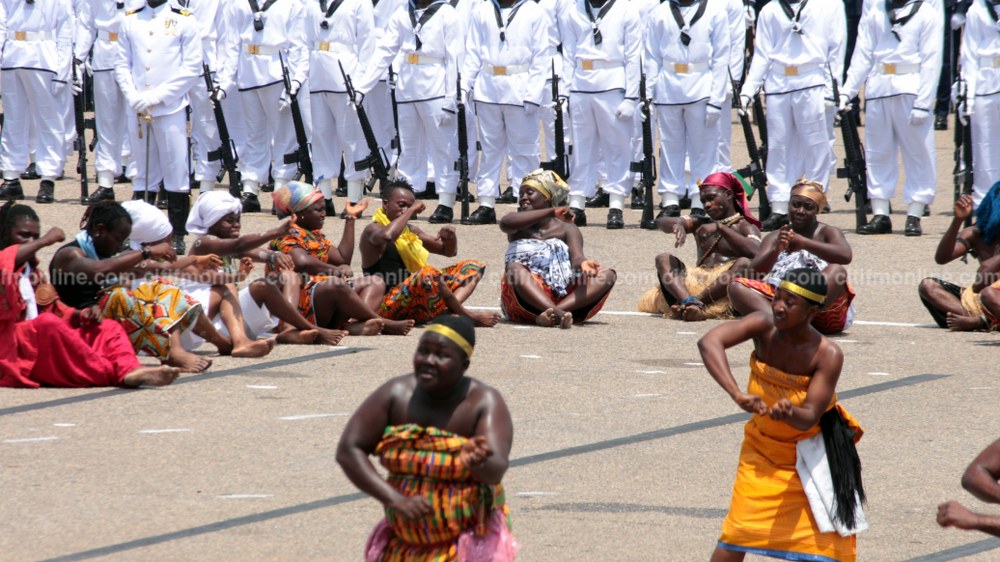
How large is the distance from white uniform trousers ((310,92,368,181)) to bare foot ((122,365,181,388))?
7560 mm

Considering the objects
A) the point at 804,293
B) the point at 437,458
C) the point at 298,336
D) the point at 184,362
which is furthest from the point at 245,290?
the point at 437,458

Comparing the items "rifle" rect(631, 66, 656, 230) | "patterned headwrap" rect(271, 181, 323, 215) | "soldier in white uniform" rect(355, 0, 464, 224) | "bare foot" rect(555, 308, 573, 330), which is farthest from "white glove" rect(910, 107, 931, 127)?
"patterned headwrap" rect(271, 181, 323, 215)

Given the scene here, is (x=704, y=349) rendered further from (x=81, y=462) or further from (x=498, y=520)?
(x=81, y=462)

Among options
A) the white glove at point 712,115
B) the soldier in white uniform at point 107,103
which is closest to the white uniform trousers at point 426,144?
the white glove at point 712,115

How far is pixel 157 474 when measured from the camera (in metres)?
6.77

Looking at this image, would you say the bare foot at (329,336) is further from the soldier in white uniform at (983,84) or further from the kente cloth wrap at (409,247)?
the soldier in white uniform at (983,84)

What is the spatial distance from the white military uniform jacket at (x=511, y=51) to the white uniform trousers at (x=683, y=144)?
1.15 metres

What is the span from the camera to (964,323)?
10414 mm

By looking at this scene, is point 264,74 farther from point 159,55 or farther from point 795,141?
point 795,141

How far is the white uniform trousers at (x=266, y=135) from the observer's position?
16.1 m

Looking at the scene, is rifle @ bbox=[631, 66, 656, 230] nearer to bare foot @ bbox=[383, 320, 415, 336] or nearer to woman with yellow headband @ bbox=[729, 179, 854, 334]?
woman with yellow headband @ bbox=[729, 179, 854, 334]

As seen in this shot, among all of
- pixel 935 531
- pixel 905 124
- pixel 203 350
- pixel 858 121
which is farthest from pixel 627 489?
pixel 858 121

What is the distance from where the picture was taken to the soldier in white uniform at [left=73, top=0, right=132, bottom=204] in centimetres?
1543

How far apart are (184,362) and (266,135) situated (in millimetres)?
7686
